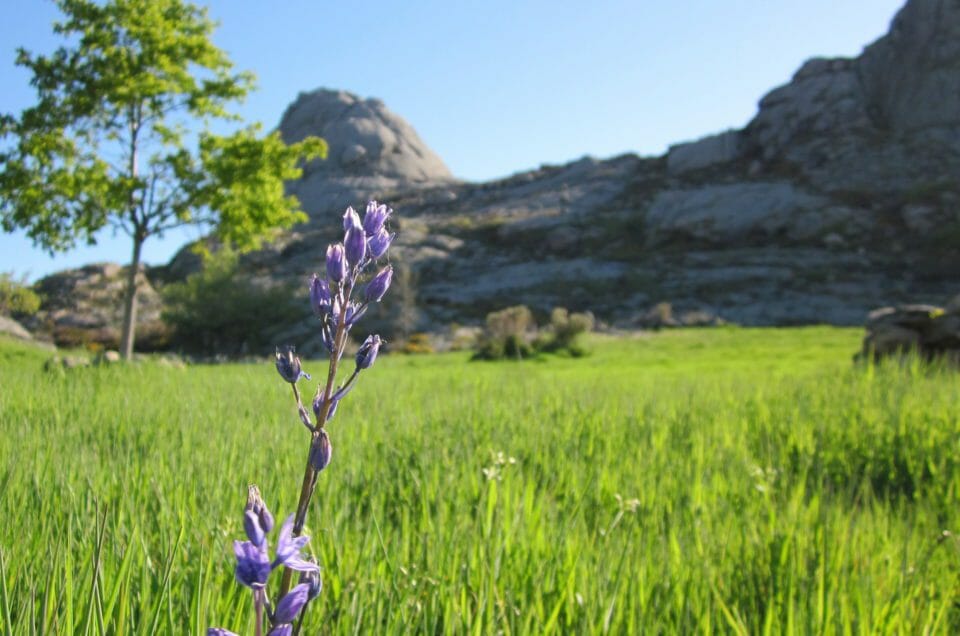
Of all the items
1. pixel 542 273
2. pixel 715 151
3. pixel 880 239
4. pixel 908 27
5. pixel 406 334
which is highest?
pixel 908 27

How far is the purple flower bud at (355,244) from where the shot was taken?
871 mm

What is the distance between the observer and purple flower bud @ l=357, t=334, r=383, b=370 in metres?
0.89

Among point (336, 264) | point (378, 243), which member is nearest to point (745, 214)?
point (378, 243)

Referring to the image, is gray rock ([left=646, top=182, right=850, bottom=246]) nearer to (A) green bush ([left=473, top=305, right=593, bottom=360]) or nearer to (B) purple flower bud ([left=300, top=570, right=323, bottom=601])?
(A) green bush ([left=473, top=305, right=593, bottom=360])

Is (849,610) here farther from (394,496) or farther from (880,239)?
(880,239)

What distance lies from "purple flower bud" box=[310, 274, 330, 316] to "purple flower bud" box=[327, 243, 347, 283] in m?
0.02

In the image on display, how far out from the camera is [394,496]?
137 inches

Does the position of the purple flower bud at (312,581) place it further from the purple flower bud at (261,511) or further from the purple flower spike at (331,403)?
the purple flower spike at (331,403)

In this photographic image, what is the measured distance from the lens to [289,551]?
0.69 meters

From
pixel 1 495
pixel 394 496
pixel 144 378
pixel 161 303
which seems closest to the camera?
pixel 1 495

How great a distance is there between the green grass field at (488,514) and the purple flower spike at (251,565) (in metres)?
0.37

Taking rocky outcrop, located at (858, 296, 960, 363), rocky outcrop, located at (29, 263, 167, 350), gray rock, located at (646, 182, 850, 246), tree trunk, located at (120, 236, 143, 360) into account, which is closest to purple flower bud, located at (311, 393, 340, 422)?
rocky outcrop, located at (858, 296, 960, 363)

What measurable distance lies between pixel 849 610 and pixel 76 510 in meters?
2.70

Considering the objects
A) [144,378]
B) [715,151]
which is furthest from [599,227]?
[144,378]
